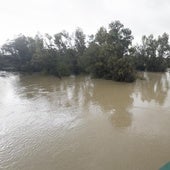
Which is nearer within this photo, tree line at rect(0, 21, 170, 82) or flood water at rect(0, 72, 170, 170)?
flood water at rect(0, 72, 170, 170)

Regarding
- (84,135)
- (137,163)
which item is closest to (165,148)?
(137,163)

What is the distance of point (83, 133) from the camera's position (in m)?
10.4

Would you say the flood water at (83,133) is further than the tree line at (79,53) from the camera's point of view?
No

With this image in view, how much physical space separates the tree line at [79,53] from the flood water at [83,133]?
10.8m

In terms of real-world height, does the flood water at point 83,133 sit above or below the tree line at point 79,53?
below

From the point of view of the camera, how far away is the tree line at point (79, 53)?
1071 inches

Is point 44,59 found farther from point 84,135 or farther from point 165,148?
point 165,148

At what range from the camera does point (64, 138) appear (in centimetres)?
981

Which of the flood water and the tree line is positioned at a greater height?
the tree line

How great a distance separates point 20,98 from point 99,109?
22.2ft

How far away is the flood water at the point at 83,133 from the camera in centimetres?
787

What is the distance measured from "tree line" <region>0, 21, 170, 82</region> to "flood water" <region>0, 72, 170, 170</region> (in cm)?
1082

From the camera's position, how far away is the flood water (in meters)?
7.87

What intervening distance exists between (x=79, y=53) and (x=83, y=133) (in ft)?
85.3
